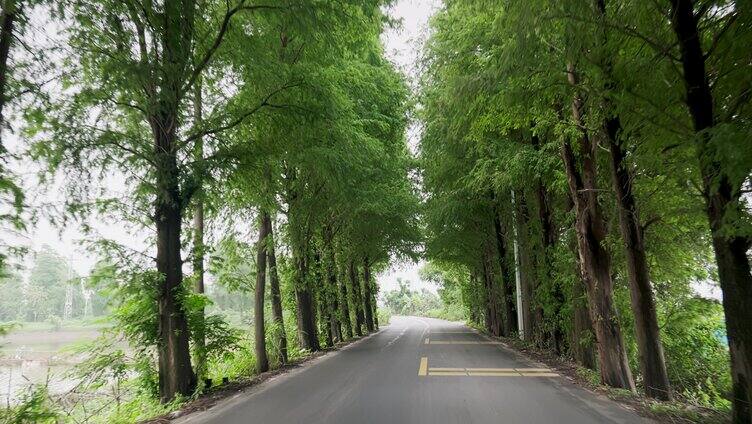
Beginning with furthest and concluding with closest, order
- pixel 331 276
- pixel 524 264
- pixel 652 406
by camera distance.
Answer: pixel 331 276 < pixel 524 264 < pixel 652 406

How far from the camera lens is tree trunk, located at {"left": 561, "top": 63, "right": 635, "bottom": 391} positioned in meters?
8.01

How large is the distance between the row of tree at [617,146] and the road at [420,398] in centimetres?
138

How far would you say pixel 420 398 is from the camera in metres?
7.05

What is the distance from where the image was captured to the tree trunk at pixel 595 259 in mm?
8008

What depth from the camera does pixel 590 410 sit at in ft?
20.3

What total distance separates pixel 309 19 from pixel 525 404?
6528 mm

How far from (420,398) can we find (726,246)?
469 centimetres

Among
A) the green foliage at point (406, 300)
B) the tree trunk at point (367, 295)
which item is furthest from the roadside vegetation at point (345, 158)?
the green foliage at point (406, 300)

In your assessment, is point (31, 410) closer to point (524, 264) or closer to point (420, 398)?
point (420, 398)

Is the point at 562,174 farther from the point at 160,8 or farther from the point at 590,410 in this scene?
the point at 160,8

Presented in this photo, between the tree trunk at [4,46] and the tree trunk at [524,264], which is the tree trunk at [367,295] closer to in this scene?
the tree trunk at [524,264]

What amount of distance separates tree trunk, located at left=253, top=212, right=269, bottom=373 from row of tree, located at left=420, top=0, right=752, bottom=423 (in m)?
5.62

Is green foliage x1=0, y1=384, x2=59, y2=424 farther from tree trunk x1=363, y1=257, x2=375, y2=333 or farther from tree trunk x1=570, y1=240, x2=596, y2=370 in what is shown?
tree trunk x1=363, y1=257, x2=375, y2=333

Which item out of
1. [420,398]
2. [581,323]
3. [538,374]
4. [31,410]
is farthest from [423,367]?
[31,410]
